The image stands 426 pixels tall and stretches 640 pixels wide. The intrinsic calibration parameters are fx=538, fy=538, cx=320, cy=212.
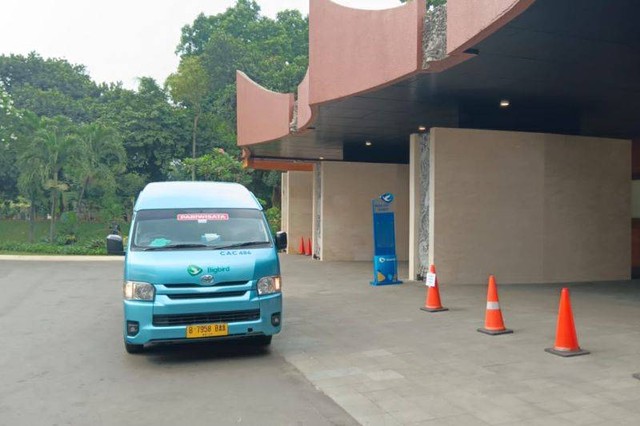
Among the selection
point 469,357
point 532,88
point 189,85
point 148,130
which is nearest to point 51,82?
point 189,85

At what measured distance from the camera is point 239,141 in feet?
69.5

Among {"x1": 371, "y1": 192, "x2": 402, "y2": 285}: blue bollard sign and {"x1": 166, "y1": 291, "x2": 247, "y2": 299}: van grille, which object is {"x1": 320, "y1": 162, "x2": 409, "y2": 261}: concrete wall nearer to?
{"x1": 371, "y1": 192, "x2": 402, "y2": 285}: blue bollard sign

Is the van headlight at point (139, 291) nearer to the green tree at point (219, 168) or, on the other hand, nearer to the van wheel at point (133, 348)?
the van wheel at point (133, 348)

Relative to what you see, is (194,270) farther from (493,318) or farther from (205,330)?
(493,318)

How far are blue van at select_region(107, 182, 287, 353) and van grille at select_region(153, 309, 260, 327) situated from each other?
11 mm

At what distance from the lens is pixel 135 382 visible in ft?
19.8

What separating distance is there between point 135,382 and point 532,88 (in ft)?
32.9

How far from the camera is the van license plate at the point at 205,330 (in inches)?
251

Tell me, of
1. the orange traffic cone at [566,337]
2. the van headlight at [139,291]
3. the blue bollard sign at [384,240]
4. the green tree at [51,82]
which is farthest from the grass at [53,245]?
the orange traffic cone at [566,337]

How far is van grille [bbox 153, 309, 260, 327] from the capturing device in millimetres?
6359

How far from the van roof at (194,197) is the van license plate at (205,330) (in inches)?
76.3

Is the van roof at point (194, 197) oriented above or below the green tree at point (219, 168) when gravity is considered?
below

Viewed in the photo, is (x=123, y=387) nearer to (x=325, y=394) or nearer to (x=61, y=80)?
(x=325, y=394)

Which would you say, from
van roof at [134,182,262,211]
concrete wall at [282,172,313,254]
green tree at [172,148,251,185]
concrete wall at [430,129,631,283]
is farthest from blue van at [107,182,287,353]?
green tree at [172,148,251,185]
